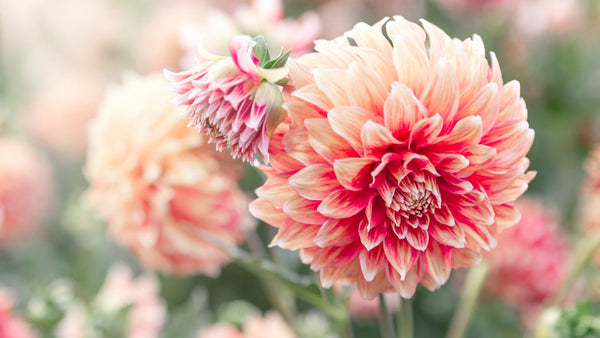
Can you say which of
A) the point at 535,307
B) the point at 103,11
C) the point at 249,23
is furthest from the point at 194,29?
the point at 103,11

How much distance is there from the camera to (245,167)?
2.03 feet

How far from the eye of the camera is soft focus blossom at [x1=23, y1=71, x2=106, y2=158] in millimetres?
1139

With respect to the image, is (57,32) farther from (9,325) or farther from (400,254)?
(400,254)

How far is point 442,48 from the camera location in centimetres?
34

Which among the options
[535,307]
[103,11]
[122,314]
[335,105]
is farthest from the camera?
[103,11]

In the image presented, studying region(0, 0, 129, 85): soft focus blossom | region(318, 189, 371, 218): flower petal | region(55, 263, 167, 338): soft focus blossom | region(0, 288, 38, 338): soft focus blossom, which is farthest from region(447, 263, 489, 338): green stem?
region(0, 0, 129, 85): soft focus blossom

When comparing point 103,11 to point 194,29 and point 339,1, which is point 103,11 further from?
point 194,29

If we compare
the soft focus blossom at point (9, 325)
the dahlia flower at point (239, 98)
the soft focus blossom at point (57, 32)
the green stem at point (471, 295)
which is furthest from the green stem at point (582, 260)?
the soft focus blossom at point (57, 32)

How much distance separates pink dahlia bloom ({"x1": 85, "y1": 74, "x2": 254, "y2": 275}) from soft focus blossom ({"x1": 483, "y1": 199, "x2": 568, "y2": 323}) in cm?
32

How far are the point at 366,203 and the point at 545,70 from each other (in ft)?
2.21

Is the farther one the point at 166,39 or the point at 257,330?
the point at 166,39

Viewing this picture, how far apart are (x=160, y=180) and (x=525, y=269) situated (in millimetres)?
439

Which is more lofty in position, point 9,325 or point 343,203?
Result: point 343,203

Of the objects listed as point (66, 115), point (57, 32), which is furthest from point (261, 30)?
point (57, 32)
